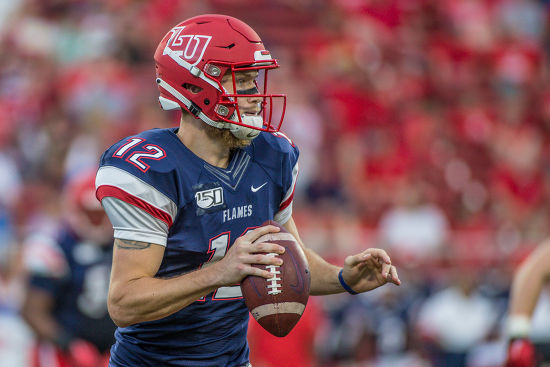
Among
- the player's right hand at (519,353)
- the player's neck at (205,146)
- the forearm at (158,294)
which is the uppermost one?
the player's neck at (205,146)

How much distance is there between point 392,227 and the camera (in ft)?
27.8

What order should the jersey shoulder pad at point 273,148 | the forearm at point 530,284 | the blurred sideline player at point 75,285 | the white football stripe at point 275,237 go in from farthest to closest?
the blurred sideline player at point 75,285, the forearm at point 530,284, the jersey shoulder pad at point 273,148, the white football stripe at point 275,237

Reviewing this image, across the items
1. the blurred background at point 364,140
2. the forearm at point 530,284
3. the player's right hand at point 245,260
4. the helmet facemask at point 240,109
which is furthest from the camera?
the blurred background at point 364,140

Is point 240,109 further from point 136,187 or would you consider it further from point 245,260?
point 245,260

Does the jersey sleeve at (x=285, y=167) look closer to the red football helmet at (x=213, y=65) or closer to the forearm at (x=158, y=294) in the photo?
the red football helmet at (x=213, y=65)

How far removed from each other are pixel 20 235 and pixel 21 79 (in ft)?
8.77

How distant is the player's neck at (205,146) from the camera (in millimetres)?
3092

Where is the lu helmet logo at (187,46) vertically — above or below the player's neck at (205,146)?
above

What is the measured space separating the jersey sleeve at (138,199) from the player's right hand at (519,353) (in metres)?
1.81

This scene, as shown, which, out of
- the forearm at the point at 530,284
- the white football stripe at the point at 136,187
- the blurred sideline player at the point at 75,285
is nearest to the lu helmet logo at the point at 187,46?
the white football stripe at the point at 136,187

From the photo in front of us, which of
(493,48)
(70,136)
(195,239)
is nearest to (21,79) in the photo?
(70,136)

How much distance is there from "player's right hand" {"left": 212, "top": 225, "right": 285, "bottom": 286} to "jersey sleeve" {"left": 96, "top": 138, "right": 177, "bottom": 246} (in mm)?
268

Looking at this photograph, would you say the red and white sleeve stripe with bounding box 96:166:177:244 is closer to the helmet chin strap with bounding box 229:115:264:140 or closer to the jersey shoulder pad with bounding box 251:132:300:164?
the helmet chin strap with bounding box 229:115:264:140

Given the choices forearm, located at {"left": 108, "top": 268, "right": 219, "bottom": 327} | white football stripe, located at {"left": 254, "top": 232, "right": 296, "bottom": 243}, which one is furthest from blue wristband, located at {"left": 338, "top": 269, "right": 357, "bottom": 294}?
forearm, located at {"left": 108, "top": 268, "right": 219, "bottom": 327}
